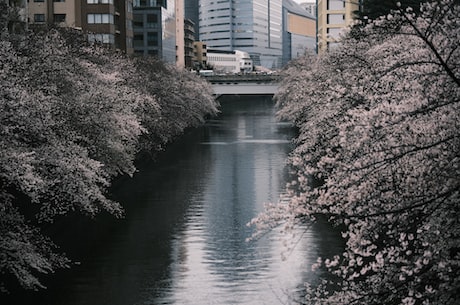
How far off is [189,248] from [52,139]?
8393 mm

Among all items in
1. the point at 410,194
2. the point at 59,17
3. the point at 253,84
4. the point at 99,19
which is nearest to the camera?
the point at 410,194

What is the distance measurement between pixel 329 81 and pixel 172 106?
35.5 m

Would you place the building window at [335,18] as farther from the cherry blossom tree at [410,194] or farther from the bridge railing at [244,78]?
the cherry blossom tree at [410,194]

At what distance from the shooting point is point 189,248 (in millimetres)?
Answer: 33906

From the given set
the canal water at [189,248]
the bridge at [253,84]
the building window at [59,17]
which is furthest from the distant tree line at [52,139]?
the bridge at [253,84]

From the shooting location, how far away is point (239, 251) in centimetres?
3338

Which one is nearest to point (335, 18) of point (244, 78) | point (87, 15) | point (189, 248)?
point (244, 78)

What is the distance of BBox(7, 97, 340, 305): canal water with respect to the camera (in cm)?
2673

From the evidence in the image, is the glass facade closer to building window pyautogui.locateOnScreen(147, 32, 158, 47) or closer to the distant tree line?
building window pyautogui.locateOnScreen(147, 32, 158, 47)

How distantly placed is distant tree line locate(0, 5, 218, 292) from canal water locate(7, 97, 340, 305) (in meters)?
1.34

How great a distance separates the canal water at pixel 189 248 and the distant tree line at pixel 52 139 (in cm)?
134

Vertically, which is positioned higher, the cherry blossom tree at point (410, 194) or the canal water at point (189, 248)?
the cherry blossom tree at point (410, 194)

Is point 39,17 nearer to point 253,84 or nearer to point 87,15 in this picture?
point 87,15

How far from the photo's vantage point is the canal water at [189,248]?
2673 cm
